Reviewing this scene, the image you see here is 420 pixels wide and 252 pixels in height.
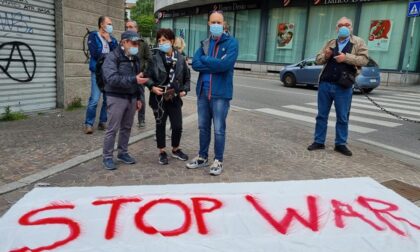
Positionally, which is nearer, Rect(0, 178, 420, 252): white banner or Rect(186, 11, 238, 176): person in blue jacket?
Rect(0, 178, 420, 252): white banner

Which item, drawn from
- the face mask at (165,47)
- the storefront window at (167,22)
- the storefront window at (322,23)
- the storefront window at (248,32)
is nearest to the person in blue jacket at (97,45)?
the face mask at (165,47)

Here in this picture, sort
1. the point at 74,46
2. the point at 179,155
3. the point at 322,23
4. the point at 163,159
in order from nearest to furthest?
the point at 163,159 < the point at 179,155 < the point at 74,46 < the point at 322,23

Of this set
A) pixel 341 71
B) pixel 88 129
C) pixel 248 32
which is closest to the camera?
pixel 341 71

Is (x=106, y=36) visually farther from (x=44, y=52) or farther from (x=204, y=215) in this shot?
(x=204, y=215)

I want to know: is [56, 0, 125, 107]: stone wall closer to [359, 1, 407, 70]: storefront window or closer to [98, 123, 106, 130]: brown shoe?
[98, 123, 106, 130]: brown shoe

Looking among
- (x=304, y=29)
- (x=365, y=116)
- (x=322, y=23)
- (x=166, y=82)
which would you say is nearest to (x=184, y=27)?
(x=304, y=29)

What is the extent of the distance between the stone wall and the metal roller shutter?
0.20m

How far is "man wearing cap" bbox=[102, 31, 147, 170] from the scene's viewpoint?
4469mm

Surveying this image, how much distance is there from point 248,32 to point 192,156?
24.7m

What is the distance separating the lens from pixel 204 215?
10.6 ft

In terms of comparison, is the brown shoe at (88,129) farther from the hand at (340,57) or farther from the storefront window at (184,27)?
the storefront window at (184,27)

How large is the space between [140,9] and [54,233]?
3928 inches

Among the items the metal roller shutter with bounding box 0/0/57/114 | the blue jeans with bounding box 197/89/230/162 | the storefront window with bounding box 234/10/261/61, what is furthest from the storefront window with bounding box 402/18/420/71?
the blue jeans with bounding box 197/89/230/162

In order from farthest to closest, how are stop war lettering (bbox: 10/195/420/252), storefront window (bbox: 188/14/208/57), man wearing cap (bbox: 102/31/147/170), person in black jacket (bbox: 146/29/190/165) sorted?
storefront window (bbox: 188/14/208/57)
person in black jacket (bbox: 146/29/190/165)
man wearing cap (bbox: 102/31/147/170)
stop war lettering (bbox: 10/195/420/252)
